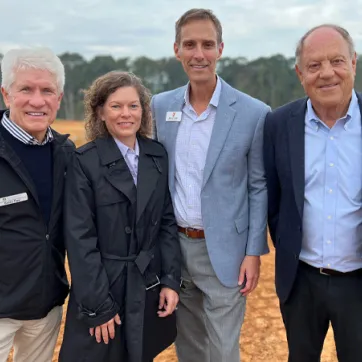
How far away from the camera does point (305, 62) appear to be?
2.74 metres

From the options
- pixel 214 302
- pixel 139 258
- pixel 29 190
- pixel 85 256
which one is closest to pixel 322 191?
pixel 214 302

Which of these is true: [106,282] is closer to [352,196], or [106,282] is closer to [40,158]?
[40,158]

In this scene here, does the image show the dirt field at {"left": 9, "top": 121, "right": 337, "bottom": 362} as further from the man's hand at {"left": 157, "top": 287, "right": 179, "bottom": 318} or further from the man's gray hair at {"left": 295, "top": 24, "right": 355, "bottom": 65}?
the man's gray hair at {"left": 295, "top": 24, "right": 355, "bottom": 65}

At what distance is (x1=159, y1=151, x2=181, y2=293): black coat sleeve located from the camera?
2.88 m

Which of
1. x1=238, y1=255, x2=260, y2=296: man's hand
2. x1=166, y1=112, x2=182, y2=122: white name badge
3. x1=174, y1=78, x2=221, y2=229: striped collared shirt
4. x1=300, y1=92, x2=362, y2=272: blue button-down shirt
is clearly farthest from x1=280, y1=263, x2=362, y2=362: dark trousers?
x1=166, y1=112, x2=182, y2=122: white name badge

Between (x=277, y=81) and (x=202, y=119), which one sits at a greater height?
(x=277, y=81)

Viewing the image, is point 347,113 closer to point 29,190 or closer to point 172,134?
point 172,134

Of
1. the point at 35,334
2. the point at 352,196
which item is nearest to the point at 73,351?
the point at 35,334

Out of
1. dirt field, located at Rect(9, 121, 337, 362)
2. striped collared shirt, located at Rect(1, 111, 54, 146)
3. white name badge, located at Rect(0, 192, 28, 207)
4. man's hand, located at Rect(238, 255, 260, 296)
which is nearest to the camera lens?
white name badge, located at Rect(0, 192, 28, 207)

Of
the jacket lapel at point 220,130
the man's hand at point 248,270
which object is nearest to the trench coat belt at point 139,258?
the jacket lapel at point 220,130

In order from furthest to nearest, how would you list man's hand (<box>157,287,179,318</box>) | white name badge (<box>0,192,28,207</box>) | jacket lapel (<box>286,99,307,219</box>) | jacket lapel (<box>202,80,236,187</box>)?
jacket lapel (<box>202,80,236,187</box>) < man's hand (<box>157,287,179,318</box>) < jacket lapel (<box>286,99,307,219</box>) < white name badge (<box>0,192,28,207</box>)

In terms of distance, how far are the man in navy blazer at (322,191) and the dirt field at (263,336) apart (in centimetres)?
147

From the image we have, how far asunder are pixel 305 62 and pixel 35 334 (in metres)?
2.30

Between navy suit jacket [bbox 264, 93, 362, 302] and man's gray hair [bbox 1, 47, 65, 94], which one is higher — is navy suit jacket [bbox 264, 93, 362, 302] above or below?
below
